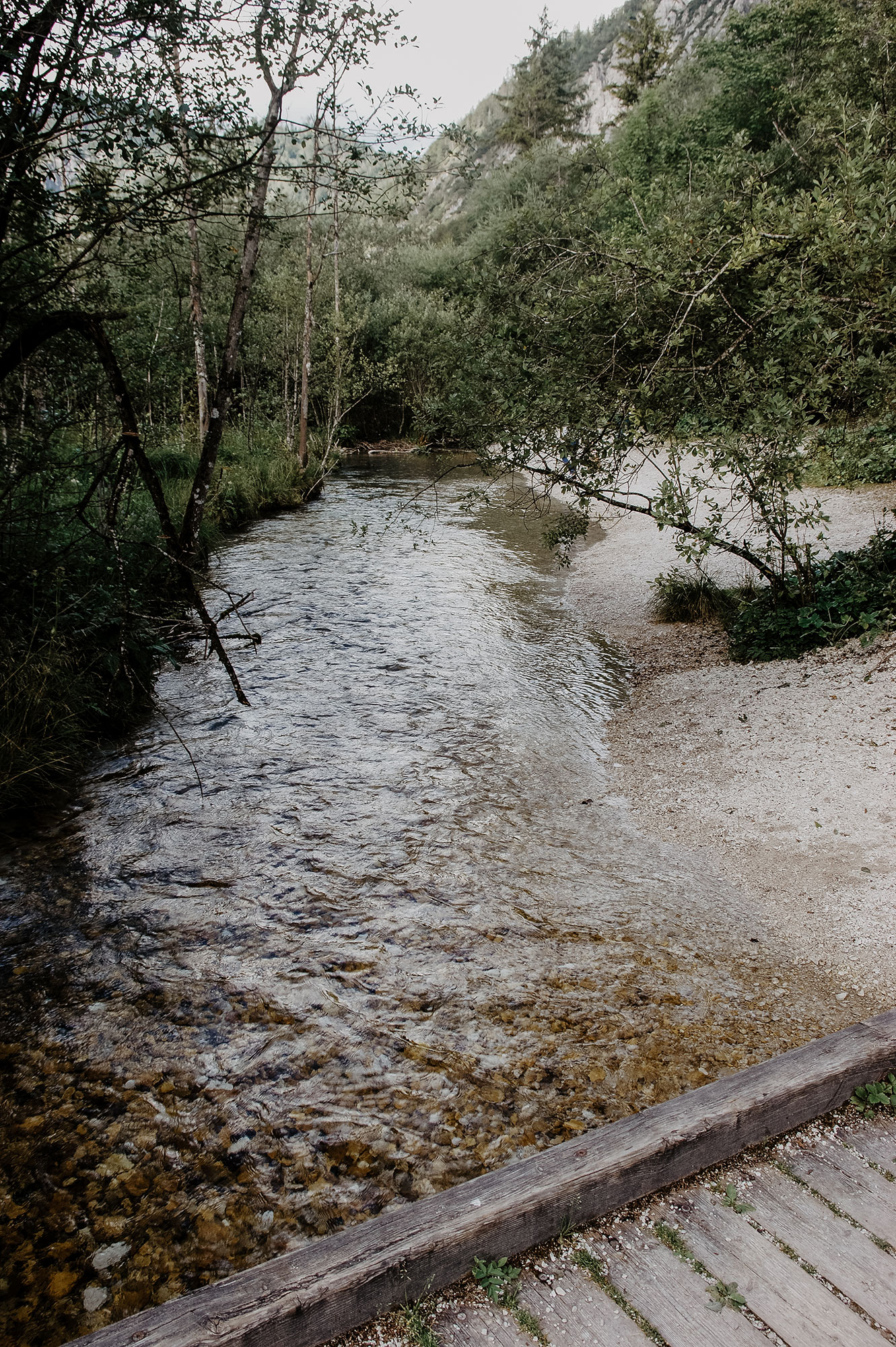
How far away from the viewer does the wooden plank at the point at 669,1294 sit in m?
2.17

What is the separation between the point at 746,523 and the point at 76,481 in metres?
12.5

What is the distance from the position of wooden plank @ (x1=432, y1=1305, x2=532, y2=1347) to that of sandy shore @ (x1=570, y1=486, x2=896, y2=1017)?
3.06 m

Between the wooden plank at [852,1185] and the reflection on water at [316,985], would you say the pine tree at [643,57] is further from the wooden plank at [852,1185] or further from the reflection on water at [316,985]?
the wooden plank at [852,1185]

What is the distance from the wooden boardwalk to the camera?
217 centimetres

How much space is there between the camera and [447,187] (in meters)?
127

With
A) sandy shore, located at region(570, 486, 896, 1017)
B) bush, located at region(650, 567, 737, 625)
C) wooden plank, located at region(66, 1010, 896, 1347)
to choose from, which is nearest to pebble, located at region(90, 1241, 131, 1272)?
wooden plank, located at region(66, 1010, 896, 1347)

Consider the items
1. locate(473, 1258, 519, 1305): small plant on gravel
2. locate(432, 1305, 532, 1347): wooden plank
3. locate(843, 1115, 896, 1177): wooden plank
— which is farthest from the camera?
locate(843, 1115, 896, 1177): wooden plank

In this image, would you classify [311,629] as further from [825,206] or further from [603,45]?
[603,45]

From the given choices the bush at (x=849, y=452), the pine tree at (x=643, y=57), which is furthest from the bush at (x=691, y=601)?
the pine tree at (x=643, y=57)

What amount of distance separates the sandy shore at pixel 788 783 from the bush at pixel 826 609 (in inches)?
10.9

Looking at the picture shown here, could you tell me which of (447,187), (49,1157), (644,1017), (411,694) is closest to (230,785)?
(411,694)

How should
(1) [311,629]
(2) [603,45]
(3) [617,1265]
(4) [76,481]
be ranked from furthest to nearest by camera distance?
(2) [603,45]
(1) [311,629]
(4) [76,481]
(3) [617,1265]

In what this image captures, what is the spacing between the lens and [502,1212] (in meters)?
2.33

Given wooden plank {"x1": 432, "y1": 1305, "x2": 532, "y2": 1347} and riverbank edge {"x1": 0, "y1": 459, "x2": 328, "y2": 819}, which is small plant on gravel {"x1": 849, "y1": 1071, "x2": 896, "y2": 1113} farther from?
riverbank edge {"x1": 0, "y1": 459, "x2": 328, "y2": 819}
